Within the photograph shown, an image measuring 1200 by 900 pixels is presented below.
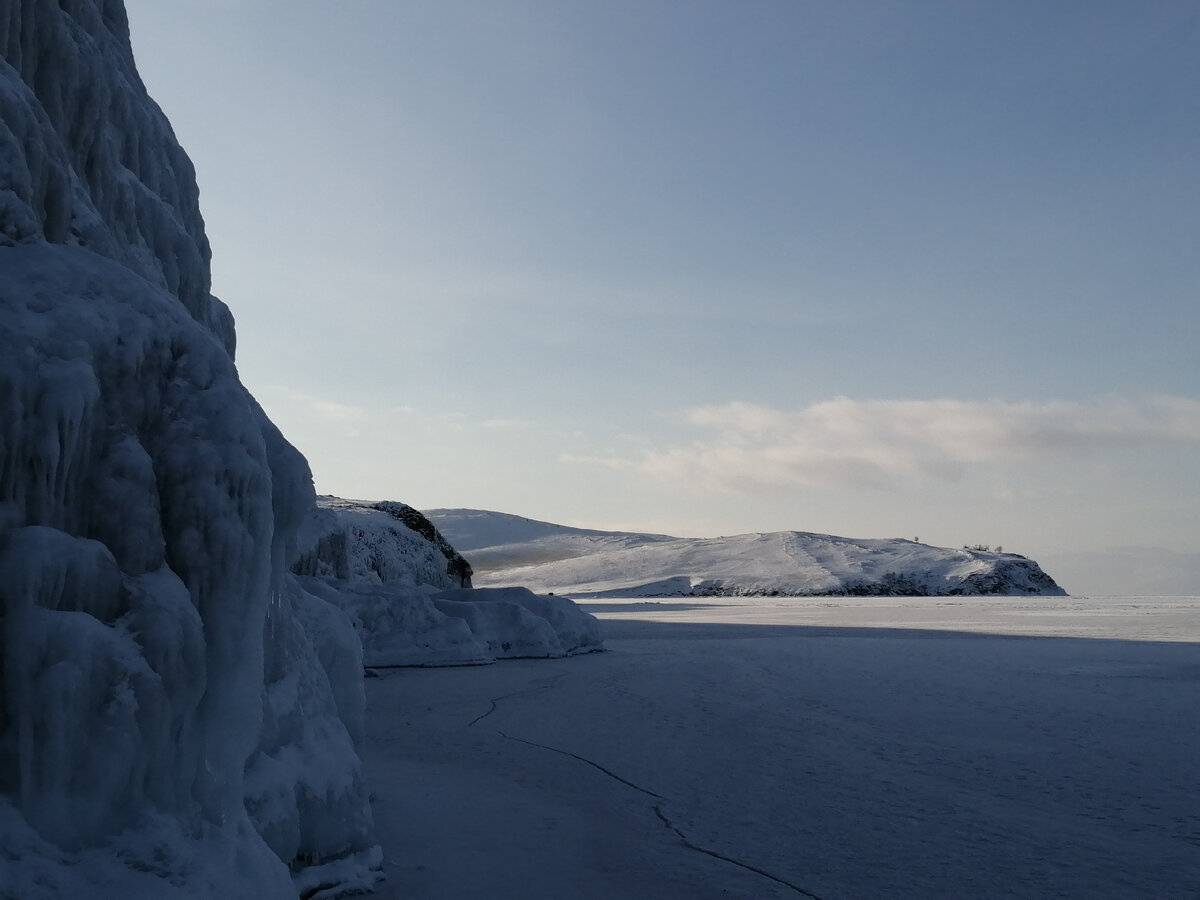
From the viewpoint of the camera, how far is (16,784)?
2.75m

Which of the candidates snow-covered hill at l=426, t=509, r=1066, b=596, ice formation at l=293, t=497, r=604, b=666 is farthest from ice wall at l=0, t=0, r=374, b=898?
snow-covered hill at l=426, t=509, r=1066, b=596

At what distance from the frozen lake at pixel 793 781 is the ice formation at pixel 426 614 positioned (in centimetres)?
193

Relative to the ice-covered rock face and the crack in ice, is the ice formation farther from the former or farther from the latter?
the ice-covered rock face

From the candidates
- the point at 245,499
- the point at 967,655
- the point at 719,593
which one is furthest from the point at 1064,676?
the point at 719,593

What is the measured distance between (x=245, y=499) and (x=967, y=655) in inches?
482

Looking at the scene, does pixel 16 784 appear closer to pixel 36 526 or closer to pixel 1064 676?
pixel 36 526

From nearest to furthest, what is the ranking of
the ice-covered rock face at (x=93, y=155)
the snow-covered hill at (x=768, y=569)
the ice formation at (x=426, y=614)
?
the ice-covered rock face at (x=93, y=155)
the ice formation at (x=426, y=614)
the snow-covered hill at (x=768, y=569)

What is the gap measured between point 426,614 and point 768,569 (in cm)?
4141

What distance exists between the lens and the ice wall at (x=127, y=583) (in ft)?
9.06

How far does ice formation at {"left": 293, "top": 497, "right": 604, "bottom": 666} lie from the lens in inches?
540

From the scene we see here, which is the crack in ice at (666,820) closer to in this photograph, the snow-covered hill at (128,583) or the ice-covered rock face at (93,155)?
the snow-covered hill at (128,583)

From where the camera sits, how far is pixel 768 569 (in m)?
53.6

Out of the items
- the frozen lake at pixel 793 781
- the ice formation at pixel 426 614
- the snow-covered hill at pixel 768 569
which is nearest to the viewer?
the frozen lake at pixel 793 781

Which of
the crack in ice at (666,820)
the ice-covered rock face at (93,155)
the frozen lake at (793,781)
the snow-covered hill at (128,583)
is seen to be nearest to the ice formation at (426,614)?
the frozen lake at (793,781)
